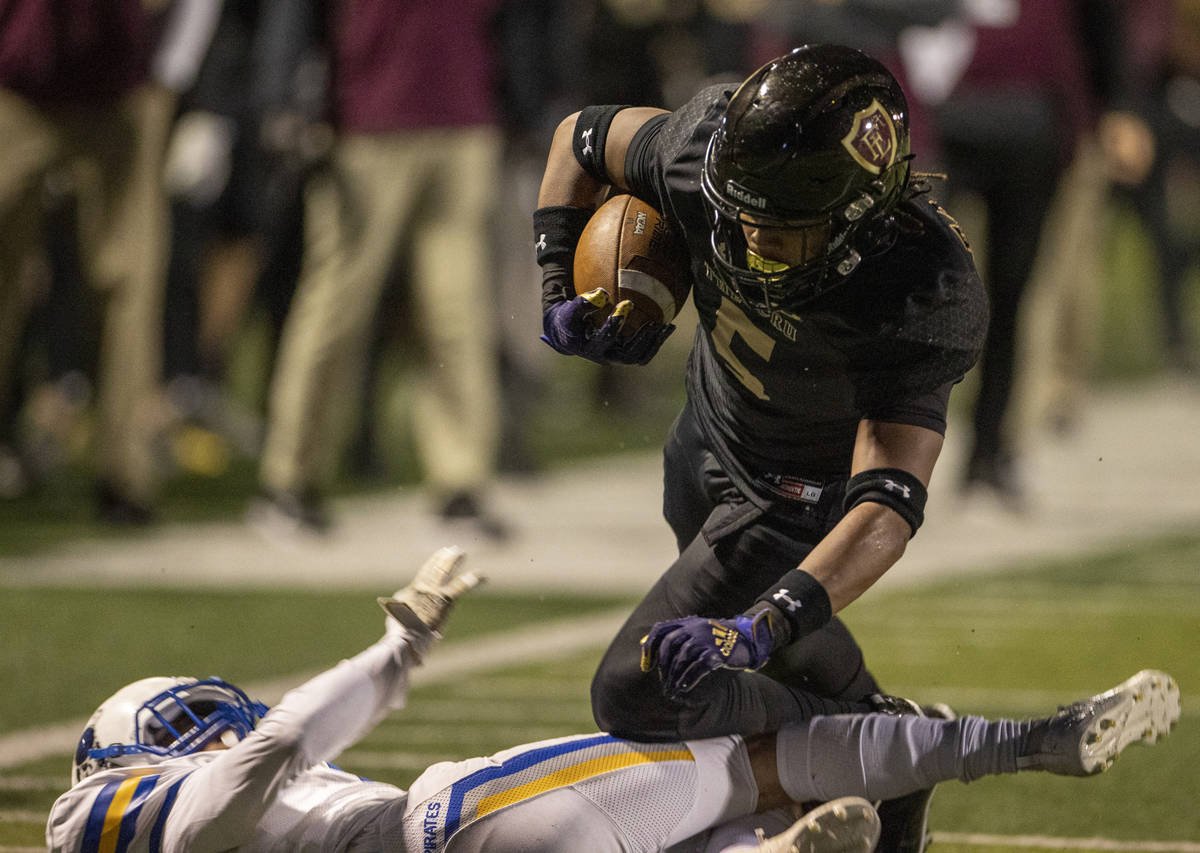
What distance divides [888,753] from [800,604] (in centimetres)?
43

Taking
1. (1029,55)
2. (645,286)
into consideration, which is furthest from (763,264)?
→ (1029,55)

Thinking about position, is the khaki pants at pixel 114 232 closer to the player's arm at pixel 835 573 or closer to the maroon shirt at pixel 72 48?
the maroon shirt at pixel 72 48

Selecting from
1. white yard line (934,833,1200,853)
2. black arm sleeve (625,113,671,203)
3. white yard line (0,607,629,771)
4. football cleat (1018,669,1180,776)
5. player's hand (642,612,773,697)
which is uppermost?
black arm sleeve (625,113,671,203)

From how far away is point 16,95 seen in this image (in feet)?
24.6

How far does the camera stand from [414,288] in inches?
316

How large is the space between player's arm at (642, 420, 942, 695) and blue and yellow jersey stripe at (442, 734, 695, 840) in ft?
1.00

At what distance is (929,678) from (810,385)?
223cm

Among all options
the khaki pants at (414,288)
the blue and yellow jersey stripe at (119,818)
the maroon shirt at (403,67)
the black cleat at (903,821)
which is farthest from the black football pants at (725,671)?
the maroon shirt at (403,67)

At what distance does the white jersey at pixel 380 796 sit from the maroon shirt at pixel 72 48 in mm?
4449

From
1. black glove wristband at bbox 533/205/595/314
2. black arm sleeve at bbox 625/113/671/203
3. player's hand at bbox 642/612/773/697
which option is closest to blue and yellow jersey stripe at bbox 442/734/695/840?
player's hand at bbox 642/612/773/697

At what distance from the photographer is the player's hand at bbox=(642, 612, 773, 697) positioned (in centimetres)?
320

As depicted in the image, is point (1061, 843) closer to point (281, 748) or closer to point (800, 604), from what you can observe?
point (800, 604)

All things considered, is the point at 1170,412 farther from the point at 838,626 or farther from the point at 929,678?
the point at 838,626

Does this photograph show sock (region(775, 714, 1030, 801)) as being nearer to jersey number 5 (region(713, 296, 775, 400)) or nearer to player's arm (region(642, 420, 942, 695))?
player's arm (region(642, 420, 942, 695))
